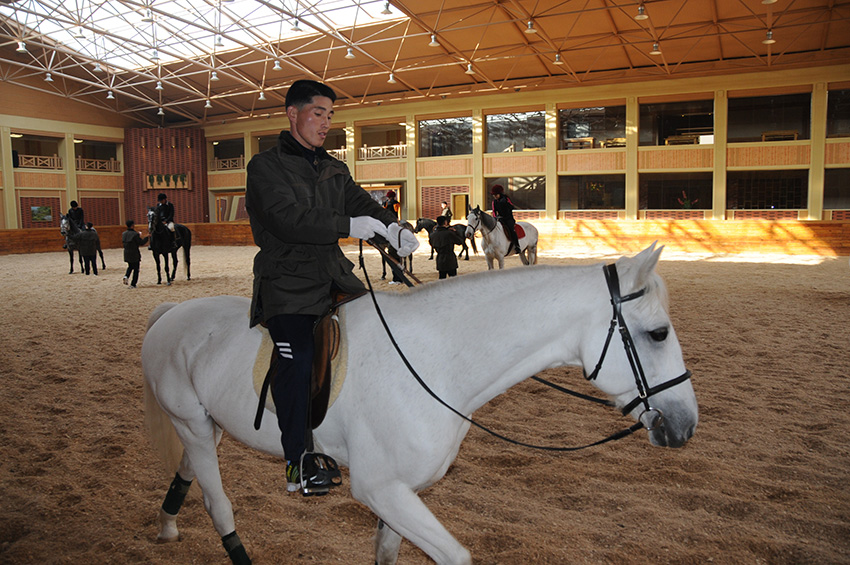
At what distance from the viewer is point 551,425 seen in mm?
4445

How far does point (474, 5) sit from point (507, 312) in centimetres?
2043

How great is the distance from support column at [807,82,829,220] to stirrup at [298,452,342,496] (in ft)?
89.0

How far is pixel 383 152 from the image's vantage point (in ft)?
Answer: 104

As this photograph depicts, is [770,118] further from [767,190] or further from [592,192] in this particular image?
[592,192]

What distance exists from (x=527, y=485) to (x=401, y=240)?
79.7 inches

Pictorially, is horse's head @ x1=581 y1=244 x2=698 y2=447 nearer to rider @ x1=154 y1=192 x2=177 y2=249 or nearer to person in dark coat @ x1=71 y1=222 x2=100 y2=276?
rider @ x1=154 y1=192 x2=177 y2=249

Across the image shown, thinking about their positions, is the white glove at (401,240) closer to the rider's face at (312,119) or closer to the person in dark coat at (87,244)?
the rider's face at (312,119)

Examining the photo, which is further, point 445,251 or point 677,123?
point 677,123

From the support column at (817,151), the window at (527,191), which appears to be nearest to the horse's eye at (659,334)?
the support column at (817,151)

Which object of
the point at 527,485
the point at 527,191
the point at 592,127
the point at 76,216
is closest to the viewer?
the point at 527,485

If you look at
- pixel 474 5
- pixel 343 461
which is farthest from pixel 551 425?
pixel 474 5

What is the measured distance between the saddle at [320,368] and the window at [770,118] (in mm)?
27739

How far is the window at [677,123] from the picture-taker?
83.3 feet

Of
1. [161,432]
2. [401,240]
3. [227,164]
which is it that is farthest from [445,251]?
[227,164]
